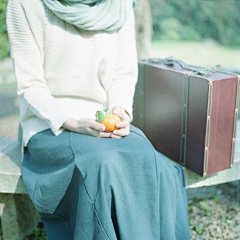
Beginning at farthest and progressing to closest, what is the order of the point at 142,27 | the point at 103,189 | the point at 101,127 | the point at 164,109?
1. the point at 142,27
2. the point at 164,109
3. the point at 101,127
4. the point at 103,189

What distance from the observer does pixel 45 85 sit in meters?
1.86

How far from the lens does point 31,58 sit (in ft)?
5.90

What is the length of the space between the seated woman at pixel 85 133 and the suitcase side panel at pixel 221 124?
0.77 feet

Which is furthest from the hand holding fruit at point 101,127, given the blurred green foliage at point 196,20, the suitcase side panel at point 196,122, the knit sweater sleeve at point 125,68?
the blurred green foliage at point 196,20

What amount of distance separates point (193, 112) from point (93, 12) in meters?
0.81

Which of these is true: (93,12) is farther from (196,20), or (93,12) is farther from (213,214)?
(196,20)

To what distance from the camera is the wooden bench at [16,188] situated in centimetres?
200

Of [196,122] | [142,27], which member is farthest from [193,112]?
[142,27]

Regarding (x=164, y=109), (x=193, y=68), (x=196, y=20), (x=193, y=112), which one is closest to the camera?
(x=193, y=112)

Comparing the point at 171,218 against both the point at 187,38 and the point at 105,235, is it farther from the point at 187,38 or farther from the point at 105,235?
the point at 187,38

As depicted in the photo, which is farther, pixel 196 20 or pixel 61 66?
pixel 196 20

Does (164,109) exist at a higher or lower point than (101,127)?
lower

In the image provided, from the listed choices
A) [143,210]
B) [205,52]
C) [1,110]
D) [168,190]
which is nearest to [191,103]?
[168,190]

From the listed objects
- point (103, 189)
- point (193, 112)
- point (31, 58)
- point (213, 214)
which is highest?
point (31, 58)
